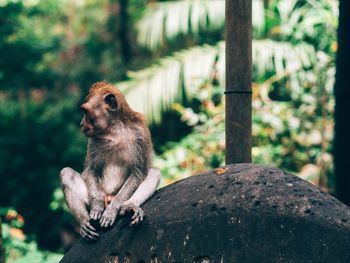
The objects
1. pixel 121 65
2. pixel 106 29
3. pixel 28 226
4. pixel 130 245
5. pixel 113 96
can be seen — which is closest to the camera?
pixel 130 245

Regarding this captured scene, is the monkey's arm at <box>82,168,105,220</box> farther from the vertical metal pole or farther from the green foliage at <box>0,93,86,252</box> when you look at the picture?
the green foliage at <box>0,93,86,252</box>

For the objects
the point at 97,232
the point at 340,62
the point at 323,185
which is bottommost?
the point at 323,185

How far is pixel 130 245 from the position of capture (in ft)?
13.4

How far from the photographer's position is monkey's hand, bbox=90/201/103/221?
15.0 feet

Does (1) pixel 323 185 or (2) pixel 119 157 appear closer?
(2) pixel 119 157

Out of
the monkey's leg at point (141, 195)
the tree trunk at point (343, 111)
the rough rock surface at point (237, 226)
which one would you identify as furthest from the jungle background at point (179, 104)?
the tree trunk at point (343, 111)

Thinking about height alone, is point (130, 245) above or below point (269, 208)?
below

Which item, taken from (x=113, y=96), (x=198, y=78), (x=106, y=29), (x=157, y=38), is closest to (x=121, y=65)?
(x=106, y=29)

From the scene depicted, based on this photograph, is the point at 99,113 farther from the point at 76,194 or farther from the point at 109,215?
the point at 109,215

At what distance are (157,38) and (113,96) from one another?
6.23m

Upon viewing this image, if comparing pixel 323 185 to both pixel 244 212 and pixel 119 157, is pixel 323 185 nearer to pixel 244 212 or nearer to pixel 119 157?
pixel 119 157

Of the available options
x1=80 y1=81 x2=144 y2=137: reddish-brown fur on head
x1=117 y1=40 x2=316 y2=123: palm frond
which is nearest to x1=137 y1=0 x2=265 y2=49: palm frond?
x1=117 y1=40 x2=316 y2=123: palm frond

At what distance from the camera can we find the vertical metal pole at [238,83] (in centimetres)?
475

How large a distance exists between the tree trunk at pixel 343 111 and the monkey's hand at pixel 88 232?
5.27 feet
